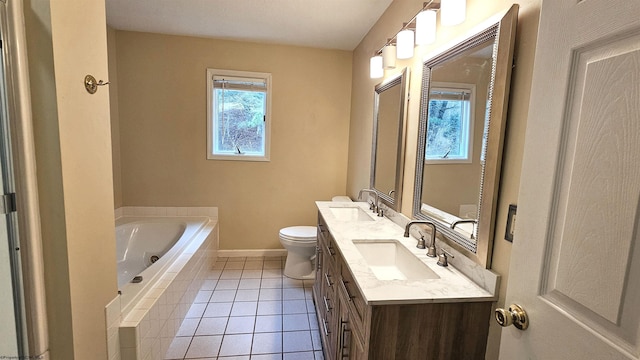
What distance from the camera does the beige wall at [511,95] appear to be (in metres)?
1.02

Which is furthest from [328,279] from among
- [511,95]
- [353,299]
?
[511,95]

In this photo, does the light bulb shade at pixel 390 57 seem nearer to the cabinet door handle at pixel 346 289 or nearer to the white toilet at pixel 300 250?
the cabinet door handle at pixel 346 289

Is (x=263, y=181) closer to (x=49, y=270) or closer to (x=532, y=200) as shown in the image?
(x=49, y=270)

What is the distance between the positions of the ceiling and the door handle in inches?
85.9

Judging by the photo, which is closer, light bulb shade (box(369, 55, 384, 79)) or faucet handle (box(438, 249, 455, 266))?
faucet handle (box(438, 249, 455, 266))

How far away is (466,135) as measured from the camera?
1372 millimetres

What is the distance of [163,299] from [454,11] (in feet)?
7.28

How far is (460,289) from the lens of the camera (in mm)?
1132

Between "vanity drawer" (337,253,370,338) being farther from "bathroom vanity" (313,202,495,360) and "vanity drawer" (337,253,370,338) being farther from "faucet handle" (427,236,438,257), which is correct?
"faucet handle" (427,236,438,257)

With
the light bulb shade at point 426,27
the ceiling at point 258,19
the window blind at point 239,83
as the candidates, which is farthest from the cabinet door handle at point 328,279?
the window blind at point 239,83

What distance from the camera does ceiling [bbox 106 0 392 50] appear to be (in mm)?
2371

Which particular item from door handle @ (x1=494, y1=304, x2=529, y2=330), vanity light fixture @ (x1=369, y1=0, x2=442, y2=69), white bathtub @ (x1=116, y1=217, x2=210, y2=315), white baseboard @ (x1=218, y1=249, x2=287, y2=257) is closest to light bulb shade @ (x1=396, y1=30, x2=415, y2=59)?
vanity light fixture @ (x1=369, y1=0, x2=442, y2=69)

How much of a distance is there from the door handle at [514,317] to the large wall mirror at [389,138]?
121cm

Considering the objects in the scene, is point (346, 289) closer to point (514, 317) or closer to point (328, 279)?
point (328, 279)
